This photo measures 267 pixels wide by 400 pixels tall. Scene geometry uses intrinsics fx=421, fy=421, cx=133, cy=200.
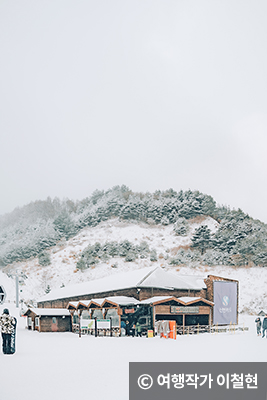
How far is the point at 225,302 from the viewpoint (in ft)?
95.5

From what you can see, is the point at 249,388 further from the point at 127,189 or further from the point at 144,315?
the point at 127,189

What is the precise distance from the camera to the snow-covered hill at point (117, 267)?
44787mm

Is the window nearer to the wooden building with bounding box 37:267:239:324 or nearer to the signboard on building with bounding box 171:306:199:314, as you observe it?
the wooden building with bounding box 37:267:239:324

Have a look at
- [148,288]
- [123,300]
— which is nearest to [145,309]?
[123,300]

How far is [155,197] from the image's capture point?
75250 millimetres

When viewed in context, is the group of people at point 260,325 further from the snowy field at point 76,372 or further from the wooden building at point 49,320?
the wooden building at point 49,320

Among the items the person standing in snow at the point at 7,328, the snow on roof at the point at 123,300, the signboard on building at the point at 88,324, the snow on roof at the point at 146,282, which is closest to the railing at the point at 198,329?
the snow on roof at the point at 146,282

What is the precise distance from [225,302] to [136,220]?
137 feet

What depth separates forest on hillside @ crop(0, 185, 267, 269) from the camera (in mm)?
53713

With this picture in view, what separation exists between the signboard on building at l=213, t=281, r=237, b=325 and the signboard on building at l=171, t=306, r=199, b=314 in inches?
164

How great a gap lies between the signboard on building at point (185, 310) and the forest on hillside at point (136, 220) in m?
26.1

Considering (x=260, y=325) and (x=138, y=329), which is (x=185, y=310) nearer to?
(x=138, y=329)

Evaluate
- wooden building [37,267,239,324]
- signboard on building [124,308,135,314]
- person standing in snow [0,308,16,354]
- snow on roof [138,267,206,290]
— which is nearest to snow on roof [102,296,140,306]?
signboard on building [124,308,135,314]

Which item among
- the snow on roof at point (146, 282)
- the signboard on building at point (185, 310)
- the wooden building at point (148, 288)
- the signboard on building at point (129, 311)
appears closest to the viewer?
the signboard on building at point (129, 311)
